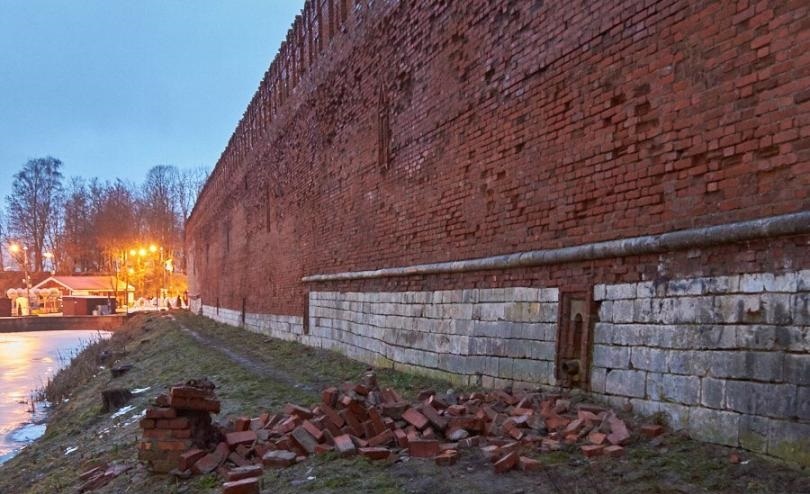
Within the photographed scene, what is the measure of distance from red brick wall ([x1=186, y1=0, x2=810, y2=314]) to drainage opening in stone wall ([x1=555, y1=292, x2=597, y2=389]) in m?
0.26

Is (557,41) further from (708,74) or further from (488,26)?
(708,74)

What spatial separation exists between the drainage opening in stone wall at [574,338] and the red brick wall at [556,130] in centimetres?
26

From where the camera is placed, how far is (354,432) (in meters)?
5.71

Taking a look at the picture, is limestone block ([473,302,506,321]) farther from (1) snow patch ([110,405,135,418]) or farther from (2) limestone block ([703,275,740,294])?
(1) snow patch ([110,405,135,418])

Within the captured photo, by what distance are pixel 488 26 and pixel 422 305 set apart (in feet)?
13.7

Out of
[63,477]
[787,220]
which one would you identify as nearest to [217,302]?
[63,477]

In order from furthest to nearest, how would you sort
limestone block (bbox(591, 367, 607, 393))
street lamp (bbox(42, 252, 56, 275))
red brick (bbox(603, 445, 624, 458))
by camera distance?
street lamp (bbox(42, 252, 56, 275)) → limestone block (bbox(591, 367, 607, 393)) → red brick (bbox(603, 445, 624, 458))

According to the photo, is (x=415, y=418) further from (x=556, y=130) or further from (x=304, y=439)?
(x=556, y=130)

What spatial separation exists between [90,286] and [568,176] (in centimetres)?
7212

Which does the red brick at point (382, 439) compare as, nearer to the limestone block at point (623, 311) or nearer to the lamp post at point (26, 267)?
the limestone block at point (623, 311)

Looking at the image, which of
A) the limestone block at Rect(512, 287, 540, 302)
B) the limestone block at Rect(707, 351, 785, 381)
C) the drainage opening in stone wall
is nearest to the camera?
the limestone block at Rect(707, 351, 785, 381)

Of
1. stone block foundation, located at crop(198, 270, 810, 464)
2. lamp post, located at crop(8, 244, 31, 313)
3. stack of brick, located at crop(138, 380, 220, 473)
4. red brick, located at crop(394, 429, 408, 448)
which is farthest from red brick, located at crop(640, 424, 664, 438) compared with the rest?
lamp post, located at crop(8, 244, 31, 313)

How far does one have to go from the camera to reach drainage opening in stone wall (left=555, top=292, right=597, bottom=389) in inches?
249

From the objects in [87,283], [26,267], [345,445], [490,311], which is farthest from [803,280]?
[87,283]
